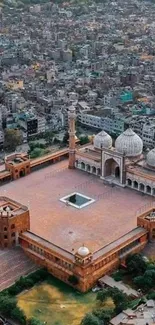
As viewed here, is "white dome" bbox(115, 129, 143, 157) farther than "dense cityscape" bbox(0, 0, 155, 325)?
Yes

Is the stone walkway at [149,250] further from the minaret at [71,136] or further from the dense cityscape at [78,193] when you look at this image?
the minaret at [71,136]

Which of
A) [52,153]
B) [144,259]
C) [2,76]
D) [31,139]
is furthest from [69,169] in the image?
[2,76]

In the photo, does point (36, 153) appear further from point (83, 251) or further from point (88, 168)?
point (83, 251)

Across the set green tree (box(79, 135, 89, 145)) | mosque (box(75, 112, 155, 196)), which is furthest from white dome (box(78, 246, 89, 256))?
green tree (box(79, 135, 89, 145))

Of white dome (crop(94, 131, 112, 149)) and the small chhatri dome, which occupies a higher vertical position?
white dome (crop(94, 131, 112, 149))

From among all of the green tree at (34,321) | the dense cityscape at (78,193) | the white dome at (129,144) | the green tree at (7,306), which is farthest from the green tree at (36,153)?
the green tree at (34,321)

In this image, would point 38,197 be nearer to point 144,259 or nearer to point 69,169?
point 69,169

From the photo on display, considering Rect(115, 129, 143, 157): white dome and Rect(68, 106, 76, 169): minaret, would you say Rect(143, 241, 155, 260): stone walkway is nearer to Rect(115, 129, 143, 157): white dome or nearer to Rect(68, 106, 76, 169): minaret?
Rect(115, 129, 143, 157): white dome
